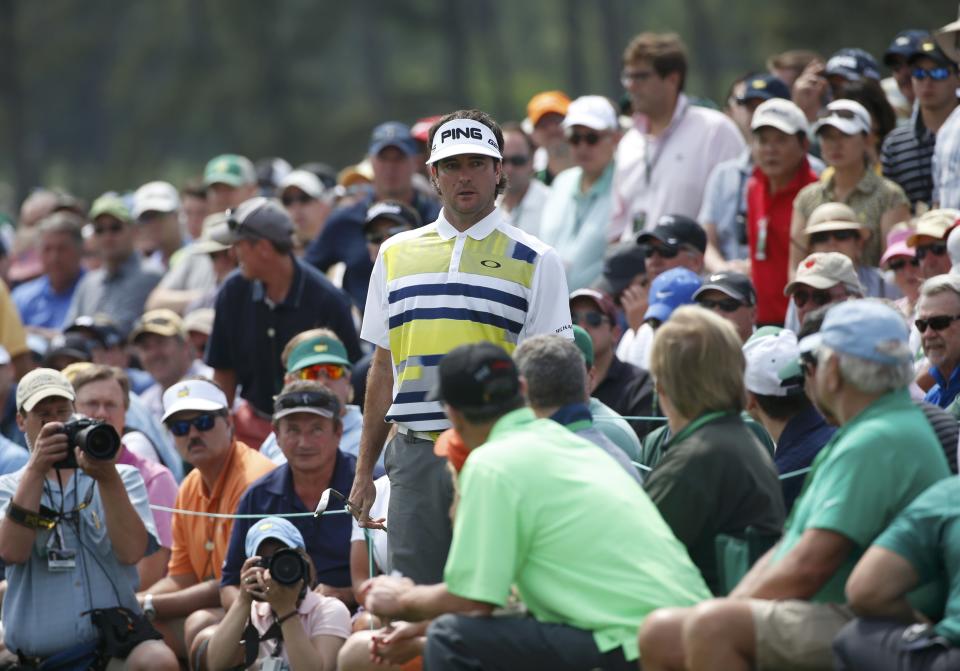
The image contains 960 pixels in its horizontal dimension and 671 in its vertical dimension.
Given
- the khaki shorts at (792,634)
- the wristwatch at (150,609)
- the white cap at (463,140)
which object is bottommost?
the wristwatch at (150,609)

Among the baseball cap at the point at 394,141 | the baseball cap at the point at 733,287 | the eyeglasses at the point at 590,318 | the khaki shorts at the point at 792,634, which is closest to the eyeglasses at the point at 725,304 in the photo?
the baseball cap at the point at 733,287

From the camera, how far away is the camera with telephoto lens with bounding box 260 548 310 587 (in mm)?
6520

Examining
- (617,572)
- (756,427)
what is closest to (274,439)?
→ (756,427)

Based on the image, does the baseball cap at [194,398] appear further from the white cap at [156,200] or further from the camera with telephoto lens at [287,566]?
the white cap at [156,200]

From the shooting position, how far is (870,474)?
15.3 ft

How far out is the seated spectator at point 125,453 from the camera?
802cm

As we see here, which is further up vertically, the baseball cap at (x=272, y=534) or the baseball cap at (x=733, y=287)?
the baseball cap at (x=733, y=287)

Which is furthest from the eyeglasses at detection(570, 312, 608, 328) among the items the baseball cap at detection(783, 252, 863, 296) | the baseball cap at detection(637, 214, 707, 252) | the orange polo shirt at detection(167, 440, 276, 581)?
the orange polo shirt at detection(167, 440, 276, 581)

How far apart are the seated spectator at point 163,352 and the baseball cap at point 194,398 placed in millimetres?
2168

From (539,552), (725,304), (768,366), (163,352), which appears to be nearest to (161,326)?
(163,352)

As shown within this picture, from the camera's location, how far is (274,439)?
843 cm

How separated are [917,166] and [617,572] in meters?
5.31

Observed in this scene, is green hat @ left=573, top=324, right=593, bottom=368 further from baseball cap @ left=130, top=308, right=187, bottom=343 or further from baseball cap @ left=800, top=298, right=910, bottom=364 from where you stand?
baseball cap @ left=130, top=308, right=187, bottom=343

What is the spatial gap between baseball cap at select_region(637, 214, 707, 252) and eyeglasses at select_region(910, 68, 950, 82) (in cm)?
Answer: 152
